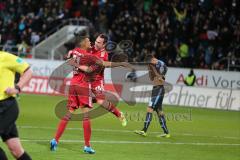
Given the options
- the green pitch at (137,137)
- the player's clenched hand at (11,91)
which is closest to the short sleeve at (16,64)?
the player's clenched hand at (11,91)

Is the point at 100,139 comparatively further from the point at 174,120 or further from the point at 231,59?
the point at 231,59

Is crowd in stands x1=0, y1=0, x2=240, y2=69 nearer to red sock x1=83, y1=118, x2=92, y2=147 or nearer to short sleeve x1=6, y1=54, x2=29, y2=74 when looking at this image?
red sock x1=83, y1=118, x2=92, y2=147

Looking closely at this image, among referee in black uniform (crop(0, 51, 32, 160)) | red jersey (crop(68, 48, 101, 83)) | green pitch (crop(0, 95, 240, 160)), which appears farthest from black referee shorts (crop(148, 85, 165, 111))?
referee in black uniform (crop(0, 51, 32, 160))

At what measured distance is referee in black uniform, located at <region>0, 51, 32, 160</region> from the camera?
8.66m

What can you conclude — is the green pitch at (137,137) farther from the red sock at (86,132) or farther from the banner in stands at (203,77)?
the banner in stands at (203,77)

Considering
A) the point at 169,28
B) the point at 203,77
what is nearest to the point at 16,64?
the point at 203,77

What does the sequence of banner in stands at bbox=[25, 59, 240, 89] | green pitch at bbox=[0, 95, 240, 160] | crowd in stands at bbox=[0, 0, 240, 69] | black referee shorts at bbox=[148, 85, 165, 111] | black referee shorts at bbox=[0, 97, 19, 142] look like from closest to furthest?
1. black referee shorts at bbox=[0, 97, 19, 142]
2. green pitch at bbox=[0, 95, 240, 160]
3. black referee shorts at bbox=[148, 85, 165, 111]
4. banner in stands at bbox=[25, 59, 240, 89]
5. crowd in stands at bbox=[0, 0, 240, 69]

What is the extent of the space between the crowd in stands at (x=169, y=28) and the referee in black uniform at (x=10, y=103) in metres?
21.3

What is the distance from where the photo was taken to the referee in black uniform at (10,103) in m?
8.66

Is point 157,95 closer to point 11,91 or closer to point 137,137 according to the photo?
point 137,137

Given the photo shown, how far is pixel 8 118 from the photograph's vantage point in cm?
867

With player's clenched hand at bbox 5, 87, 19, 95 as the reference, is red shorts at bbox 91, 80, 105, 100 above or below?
below

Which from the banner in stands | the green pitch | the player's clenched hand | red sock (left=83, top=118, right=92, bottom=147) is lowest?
the green pitch

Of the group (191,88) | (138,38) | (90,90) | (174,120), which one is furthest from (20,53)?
(90,90)
